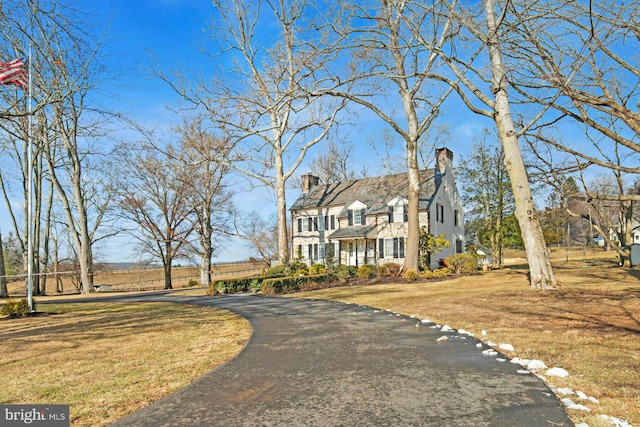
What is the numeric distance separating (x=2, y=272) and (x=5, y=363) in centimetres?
2059

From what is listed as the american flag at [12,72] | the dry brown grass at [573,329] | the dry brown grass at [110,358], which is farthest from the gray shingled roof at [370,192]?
the american flag at [12,72]

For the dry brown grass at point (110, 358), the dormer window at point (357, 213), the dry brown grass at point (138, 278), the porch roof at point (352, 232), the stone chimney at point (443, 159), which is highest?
the stone chimney at point (443, 159)

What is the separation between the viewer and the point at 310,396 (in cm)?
432

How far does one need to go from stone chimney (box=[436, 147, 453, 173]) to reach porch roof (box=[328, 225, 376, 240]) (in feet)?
23.8

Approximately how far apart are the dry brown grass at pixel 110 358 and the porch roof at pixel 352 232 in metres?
20.1

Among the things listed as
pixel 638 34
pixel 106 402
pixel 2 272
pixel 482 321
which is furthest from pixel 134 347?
pixel 2 272

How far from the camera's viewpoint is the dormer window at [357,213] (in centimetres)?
3322

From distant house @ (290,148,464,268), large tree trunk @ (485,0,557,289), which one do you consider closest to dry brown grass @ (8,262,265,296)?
distant house @ (290,148,464,268)

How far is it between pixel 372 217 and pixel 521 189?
19.6 meters

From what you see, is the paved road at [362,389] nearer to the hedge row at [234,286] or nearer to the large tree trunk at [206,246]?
the hedge row at [234,286]

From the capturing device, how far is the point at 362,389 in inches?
177

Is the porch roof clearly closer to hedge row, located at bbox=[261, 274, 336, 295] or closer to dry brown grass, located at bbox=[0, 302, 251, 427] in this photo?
hedge row, located at bbox=[261, 274, 336, 295]

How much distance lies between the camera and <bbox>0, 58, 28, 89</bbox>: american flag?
1150 cm

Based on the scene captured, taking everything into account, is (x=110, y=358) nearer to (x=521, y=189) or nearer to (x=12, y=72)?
(x=12, y=72)
